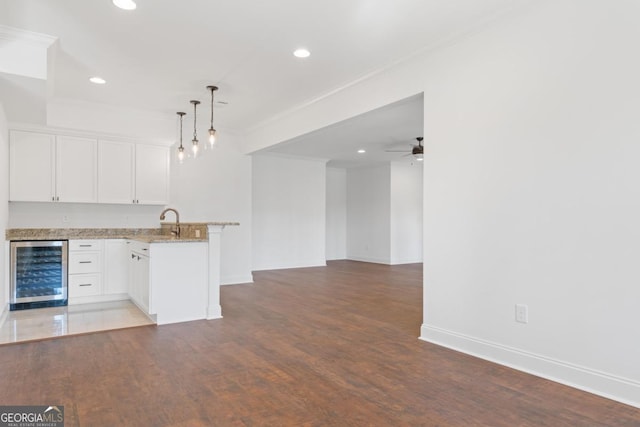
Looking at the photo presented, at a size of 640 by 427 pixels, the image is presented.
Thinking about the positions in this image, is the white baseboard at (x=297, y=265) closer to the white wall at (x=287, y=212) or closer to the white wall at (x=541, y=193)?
the white wall at (x=287, y=212)

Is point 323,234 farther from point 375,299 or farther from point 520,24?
point 520,24

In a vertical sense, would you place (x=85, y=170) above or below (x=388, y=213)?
above

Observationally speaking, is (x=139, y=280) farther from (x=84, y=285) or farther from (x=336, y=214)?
(x=336, y=214)

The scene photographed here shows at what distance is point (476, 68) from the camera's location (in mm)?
3254

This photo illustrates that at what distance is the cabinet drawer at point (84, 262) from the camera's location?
5043 mm

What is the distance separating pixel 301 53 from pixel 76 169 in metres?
3.67

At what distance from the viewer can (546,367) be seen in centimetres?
275

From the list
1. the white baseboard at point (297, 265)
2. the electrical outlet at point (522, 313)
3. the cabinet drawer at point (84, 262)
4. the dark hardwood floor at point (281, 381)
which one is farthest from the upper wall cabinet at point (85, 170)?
the electrical outlet at point (522, 313)

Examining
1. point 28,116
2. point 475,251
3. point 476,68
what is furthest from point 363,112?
point 28,116

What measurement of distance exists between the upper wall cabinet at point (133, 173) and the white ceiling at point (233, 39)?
0.83 meters

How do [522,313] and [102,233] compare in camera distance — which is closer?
[522,313]

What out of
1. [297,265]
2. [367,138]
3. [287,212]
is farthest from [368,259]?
[367,138]

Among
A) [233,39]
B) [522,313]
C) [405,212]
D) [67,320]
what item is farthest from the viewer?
[405,212]

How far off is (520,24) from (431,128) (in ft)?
3.45
